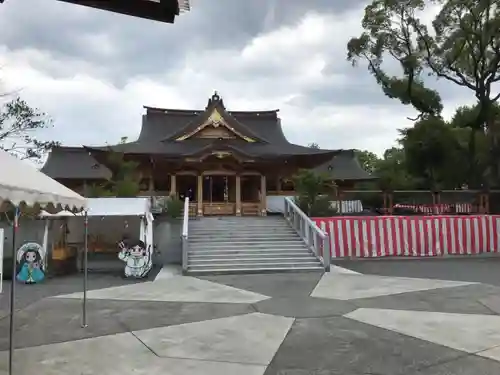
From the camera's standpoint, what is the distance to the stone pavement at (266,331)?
4188 mm

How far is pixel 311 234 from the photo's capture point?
13062 millimetres

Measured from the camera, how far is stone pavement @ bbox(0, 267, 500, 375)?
4.19 m

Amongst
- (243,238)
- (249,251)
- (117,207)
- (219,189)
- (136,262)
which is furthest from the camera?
(219,189)

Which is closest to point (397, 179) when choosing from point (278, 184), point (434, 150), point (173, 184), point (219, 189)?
point (434, 150)

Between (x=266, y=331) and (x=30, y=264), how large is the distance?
6809mm

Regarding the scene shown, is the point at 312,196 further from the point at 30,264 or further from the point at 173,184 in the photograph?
the point at 30,264

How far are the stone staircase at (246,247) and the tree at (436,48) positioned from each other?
30.3ft

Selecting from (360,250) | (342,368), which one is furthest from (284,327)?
(360,250)

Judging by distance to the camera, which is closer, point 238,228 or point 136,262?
point 136,262

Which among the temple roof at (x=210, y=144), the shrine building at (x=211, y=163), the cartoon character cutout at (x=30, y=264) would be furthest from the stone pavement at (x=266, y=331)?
the temple roof at (x=210, y=144)

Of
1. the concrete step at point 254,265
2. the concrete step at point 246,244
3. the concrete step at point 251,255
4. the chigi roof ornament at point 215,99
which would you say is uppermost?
the chigi roof ornament at point 215,99

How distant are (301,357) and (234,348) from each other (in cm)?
74

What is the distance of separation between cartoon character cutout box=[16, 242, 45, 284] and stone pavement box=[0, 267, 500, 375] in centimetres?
174

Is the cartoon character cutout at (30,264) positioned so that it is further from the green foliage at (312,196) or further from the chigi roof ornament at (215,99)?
the chigi roof ornament at (215,99)
